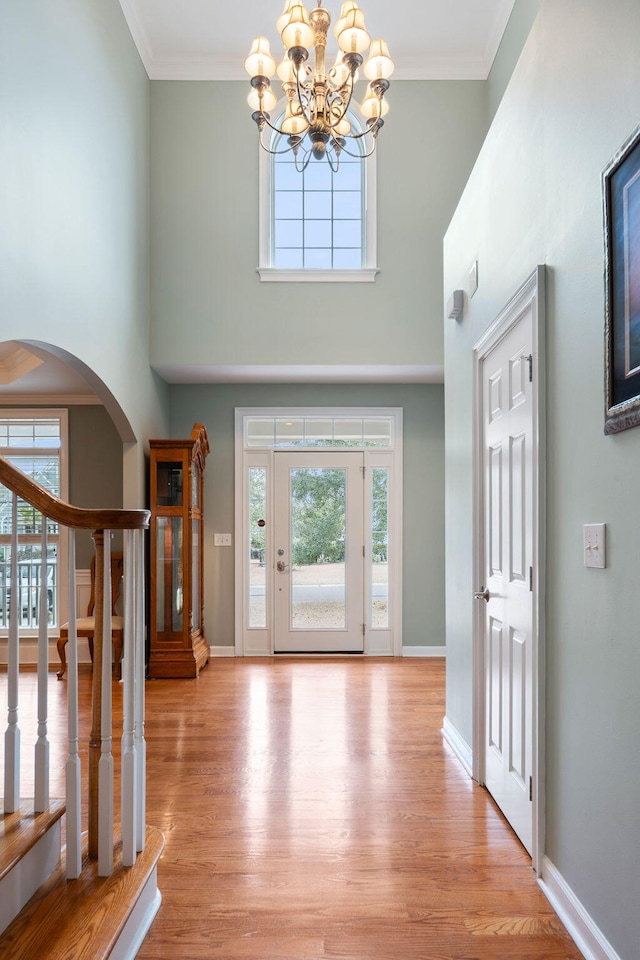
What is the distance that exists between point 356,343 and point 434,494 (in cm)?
160

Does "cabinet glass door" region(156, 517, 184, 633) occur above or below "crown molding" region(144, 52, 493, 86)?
below

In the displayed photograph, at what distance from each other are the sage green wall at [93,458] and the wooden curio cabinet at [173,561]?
0.84 m

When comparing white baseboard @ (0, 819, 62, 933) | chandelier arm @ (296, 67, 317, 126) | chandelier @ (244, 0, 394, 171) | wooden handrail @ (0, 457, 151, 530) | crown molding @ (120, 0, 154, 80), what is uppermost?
crown molding @ (120, 0, 154, 80)

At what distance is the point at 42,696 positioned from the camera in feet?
6.14

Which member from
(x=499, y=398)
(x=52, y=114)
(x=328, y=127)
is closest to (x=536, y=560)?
(x=499, y=398)

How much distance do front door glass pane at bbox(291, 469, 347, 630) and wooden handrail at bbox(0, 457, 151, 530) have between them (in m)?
4.19

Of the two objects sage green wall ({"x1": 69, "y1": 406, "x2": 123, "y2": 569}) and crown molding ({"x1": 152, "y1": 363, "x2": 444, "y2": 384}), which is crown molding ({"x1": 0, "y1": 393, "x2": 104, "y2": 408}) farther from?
crown molding ({"x1": 152, "y1": 363, "x2": 444, "y2": 384})

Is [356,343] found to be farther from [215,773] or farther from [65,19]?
[215,773]

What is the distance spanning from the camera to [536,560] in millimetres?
2354

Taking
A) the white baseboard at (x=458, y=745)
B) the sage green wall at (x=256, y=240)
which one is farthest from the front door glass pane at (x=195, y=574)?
the white baseboard at (x=458, y=745)

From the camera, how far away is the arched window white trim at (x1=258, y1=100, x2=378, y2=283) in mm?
5480

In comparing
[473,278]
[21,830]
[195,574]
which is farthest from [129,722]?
[195,574]

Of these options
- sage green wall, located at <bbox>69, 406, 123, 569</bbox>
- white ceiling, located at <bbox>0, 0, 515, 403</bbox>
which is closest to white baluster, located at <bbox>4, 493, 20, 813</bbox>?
white ceiling, located at <bbox>0, 0, 515, 403</bbox>

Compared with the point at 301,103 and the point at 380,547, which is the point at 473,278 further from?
the point at 380,547
